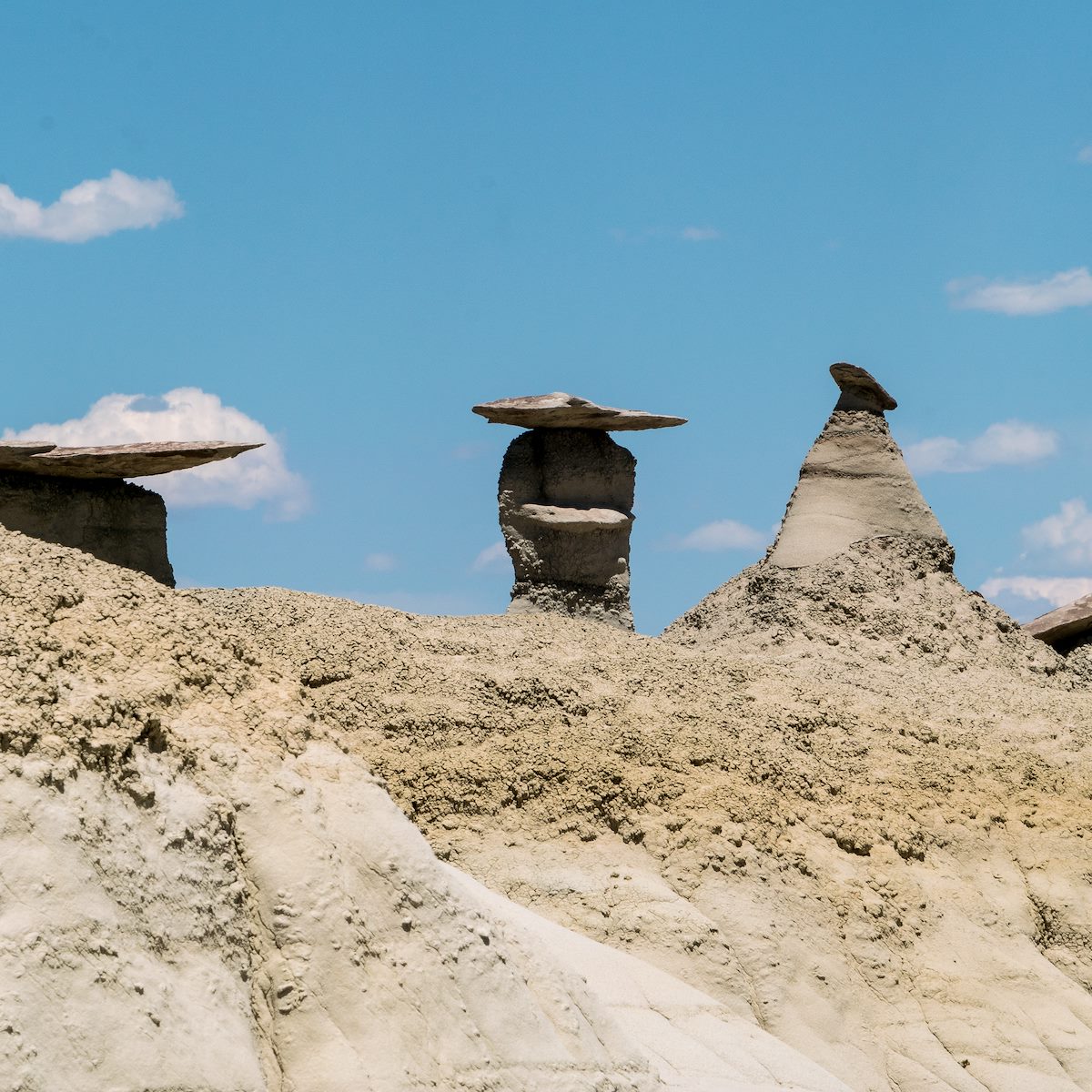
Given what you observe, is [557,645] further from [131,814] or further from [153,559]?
[131,814]

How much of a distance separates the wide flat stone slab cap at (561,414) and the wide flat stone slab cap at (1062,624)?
4.31 metres

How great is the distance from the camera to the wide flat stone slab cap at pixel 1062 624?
15.8 metres

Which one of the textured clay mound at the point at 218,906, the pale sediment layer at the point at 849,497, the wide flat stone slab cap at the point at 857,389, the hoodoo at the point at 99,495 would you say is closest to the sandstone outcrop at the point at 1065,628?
the pale sediment layer at the point at 849,497

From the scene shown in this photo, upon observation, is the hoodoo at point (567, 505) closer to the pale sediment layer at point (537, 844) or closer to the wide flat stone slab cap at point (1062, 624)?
the pale sediment layer at point (537, 844)

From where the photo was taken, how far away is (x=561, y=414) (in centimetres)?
1441

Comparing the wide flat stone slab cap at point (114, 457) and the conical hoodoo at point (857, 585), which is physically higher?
the wide flat stone slab cap at point (114, 457)

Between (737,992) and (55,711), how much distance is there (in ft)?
13.8

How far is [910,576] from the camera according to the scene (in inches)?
592

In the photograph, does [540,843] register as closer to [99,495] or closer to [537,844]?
[537,844]

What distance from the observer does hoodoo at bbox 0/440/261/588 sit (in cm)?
1094

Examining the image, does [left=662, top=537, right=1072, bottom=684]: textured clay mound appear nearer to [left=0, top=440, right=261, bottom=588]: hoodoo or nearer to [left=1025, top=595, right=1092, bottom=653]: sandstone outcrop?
[left=1025, top=595, right=1092, bottom=653]: sandstone outcrop

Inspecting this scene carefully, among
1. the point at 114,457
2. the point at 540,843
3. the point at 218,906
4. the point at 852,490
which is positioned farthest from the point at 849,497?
the point at 218,906

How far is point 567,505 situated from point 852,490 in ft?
9.84

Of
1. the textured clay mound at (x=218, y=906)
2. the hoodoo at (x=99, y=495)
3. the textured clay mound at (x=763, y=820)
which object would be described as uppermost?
the hoodoo at (x=99, y=495)
